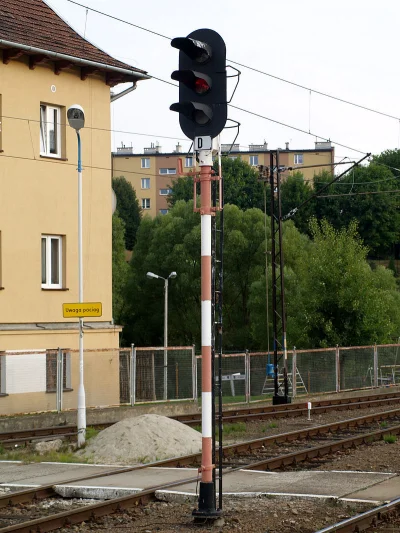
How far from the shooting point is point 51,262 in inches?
1166

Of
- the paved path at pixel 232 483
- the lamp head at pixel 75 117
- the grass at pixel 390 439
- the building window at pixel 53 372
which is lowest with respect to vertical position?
the grass at pixel 390 439

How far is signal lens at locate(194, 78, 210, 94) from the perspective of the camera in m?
10.2

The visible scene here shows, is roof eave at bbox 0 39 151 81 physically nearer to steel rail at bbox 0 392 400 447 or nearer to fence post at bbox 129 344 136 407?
fence post at bbox 129 344 136 407

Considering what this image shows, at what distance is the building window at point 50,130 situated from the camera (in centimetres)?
2914

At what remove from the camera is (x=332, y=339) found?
42.3 metres

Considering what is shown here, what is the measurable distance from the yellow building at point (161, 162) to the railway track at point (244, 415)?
8432 centimetres

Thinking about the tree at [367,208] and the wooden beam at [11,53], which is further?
the tree at [367,208]

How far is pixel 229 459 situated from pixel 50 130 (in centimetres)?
1540

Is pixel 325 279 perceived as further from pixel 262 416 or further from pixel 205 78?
pixel 205 78

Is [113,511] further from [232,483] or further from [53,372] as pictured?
[53,372]

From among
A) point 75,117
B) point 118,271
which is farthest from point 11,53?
point 118,271

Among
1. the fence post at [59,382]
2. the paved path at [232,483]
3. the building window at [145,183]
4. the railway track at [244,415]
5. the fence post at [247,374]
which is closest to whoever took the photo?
the paved path at [232,483]

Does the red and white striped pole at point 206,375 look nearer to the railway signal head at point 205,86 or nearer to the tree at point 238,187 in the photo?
the railway signal head at point 205,86

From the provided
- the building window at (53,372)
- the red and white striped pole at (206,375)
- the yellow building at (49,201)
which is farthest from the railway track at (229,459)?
the building window at (53,372)
